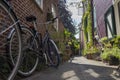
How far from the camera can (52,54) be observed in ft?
13.6

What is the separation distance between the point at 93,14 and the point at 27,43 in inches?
435

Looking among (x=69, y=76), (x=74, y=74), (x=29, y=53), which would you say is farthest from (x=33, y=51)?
(x=74, y=74)

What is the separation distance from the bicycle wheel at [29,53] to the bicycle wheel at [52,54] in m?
0.42

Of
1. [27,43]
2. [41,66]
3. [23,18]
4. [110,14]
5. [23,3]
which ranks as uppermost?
[110,14]

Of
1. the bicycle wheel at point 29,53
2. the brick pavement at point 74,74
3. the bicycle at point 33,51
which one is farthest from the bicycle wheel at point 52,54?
the bicycle wheel at point 29,53

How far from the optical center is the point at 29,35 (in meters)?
3.34

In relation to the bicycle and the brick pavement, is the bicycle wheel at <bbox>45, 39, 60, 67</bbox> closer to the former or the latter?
the bicycle

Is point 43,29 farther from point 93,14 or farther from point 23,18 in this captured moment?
point 93,14

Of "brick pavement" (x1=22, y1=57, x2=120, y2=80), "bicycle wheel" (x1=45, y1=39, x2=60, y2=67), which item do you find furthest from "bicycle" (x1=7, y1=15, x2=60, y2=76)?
"brick pavement" (x1=22, y1=57, x2=120, y2=80)

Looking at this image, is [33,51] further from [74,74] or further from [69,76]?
[74,74]

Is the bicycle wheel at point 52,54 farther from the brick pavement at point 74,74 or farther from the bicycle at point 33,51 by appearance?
the brick pavement at point 74,74

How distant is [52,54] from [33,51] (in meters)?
0.82

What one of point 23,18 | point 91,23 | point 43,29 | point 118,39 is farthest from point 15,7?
point 91,23

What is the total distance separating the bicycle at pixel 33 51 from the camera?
10.6 feet
